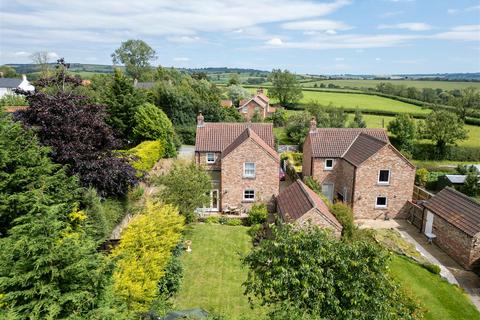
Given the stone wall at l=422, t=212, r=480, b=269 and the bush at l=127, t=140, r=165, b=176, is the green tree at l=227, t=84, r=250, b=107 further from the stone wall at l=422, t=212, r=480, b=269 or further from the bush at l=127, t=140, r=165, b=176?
the stone wall at l=422, t=212, r=480, b=269

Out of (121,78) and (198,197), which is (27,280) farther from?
(121,78)

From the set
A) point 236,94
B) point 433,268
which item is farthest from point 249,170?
point 236,94

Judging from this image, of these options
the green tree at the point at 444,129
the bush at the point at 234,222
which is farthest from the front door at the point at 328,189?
the green tree at the point at 444,129

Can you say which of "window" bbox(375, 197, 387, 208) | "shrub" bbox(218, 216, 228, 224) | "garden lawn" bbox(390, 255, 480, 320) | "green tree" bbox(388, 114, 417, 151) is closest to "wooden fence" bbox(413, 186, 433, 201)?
"window" bbox(375, 197, 387, 208)

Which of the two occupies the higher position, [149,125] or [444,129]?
[149,125]

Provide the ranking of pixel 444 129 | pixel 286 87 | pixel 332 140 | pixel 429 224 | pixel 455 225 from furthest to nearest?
pixel 286 87 → pixel 444 129 → pixel 332 140 → pixel 429 224 → pixel 455 225

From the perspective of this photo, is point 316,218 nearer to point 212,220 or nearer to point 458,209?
point 212,220

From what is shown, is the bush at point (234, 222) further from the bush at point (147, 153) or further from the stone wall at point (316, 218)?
the bush at point (147, 153)
